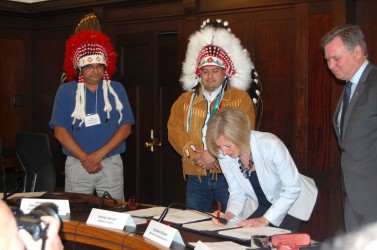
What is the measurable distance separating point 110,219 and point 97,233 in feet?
0.28

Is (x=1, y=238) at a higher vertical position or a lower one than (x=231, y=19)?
lower

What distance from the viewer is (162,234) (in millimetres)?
2498

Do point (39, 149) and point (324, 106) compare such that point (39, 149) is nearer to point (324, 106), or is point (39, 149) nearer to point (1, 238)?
point (324, 106)

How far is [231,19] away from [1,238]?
419 cm

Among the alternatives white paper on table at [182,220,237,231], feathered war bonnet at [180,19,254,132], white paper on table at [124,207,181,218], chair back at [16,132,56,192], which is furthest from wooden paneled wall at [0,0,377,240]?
white paper on table at [182,220,237,231]

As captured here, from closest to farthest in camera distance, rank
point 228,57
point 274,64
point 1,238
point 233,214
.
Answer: point 1,238 → point 233,214 → point 228,57 → point 274,64

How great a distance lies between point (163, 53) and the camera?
5719 millimetres

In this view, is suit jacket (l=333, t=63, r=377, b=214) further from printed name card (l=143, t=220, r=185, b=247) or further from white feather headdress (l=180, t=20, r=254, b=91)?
printed name card (l=143, t=220, r=185, b=247)

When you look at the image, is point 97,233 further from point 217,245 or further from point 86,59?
point 86,59

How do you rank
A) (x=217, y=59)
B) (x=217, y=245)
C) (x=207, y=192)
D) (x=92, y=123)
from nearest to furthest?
1. (x=217, y=245)
2. (x=207, y=192)
3. (x=217, y=59)
4. (x=92, y=123)

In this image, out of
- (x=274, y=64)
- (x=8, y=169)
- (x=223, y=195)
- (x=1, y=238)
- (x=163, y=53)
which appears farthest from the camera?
(x=8, y=169)

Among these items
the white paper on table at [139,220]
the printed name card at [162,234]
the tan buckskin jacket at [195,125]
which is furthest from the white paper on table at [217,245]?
the tan buckskin jacket at [195,125]

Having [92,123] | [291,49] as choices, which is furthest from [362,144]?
[92,123]

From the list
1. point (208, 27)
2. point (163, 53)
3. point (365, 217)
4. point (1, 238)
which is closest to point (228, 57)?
point (208, 27)
